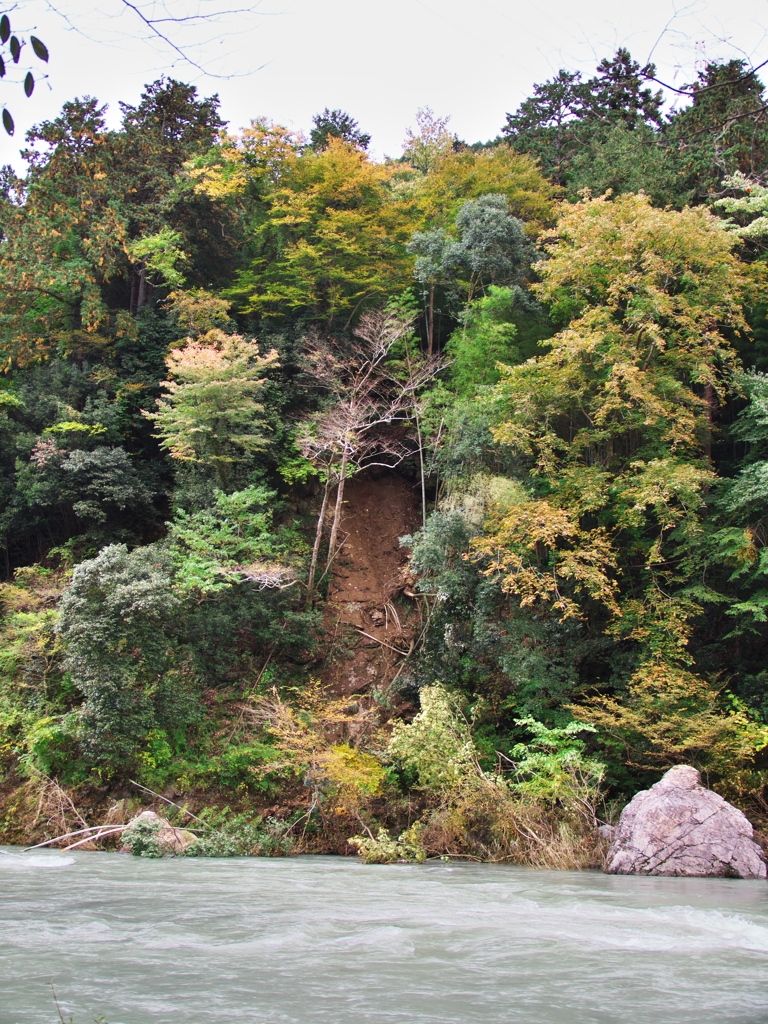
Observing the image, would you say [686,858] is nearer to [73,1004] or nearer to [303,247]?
[73,1004]

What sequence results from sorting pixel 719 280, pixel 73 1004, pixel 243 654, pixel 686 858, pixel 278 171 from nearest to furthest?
pixel 73 1004 → pixel 686 858 → pixel 719 280 → pixel 243 654 → pixel 278 171

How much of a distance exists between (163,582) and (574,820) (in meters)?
8.01

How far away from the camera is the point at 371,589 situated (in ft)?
62.5

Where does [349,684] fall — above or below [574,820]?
above

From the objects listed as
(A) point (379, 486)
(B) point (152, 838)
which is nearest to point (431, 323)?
(A) point (379, 486)

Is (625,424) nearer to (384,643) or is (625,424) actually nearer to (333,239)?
(384,643)

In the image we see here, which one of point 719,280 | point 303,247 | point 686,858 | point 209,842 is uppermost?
point 303,247

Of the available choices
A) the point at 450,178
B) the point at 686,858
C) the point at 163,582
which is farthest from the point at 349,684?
the point at 450,178

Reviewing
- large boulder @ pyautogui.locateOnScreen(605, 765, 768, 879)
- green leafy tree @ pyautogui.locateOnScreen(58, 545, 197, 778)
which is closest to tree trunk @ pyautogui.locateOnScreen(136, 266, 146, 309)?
green leafy tree @ pyautogui.locateOnScreen(58, 545, 197, 778)

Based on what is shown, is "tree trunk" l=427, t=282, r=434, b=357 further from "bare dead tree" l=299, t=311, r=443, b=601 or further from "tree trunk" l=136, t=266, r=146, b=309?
"tree trunk" l=136, t=266, r=146, b=309

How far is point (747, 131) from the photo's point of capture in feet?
50.3

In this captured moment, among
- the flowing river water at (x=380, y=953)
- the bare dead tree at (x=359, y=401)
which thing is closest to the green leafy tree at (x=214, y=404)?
the bare dead tree at (x=359, y=401)

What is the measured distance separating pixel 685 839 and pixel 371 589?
10665mm

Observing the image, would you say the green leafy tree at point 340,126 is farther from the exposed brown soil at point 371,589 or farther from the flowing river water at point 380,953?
the flowing river water at point 380,953
